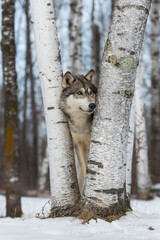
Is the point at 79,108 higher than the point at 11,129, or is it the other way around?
the point at 79,108

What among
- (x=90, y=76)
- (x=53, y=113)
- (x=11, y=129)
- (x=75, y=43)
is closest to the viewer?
(x=53, y=113)

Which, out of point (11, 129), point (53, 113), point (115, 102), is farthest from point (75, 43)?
point (115, 102)

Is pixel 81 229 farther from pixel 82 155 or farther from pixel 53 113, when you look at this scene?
pixel 82 155

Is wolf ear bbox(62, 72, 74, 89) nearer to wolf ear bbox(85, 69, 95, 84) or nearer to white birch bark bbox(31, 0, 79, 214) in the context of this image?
white birch bark bbox(31, 0, 79, 214)

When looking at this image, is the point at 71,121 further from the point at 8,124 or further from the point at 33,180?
the point at 33,180

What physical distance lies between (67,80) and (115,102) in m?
1.38

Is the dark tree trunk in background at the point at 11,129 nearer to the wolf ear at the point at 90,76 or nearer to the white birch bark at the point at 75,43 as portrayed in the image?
the wolf ear at the point at 90,76

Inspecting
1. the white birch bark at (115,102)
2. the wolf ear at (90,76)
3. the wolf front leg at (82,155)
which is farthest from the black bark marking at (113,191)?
the wolf ear at (90,76)

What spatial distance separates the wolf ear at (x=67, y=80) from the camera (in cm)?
459

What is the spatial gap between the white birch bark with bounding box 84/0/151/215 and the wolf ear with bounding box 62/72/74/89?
1075 mm

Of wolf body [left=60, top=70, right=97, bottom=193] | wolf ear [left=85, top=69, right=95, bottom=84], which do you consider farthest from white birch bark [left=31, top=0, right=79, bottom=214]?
wolf ear [left=85, top=69, right=95, bottom=84]

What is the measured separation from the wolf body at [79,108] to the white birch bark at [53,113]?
24 cm

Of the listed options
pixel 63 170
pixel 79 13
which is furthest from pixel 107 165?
pixel 79 13

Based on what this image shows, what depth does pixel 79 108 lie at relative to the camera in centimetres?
479
